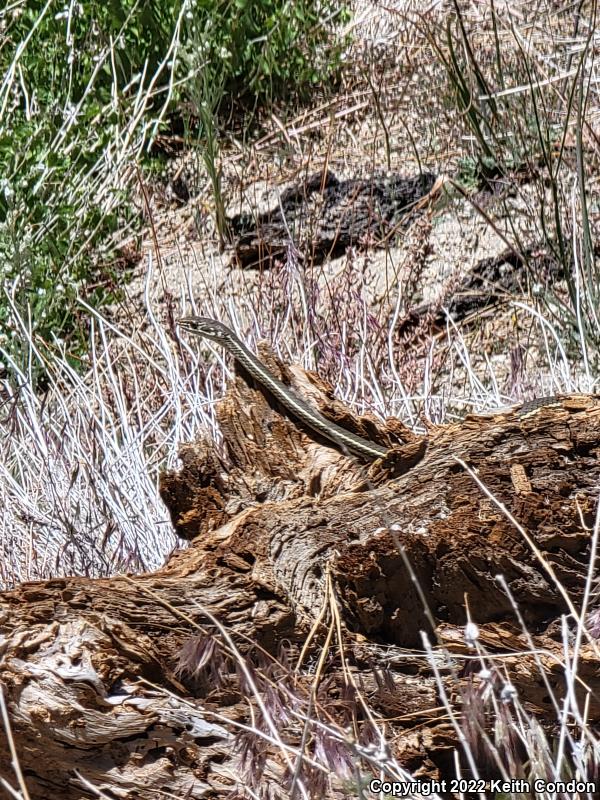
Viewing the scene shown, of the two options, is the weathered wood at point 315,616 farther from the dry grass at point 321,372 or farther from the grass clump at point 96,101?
the grass clump at point 96,101

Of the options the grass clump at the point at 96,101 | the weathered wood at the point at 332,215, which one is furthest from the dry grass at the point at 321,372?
the grass clump at the point at 96,101

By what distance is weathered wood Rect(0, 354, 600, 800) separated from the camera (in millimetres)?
2225

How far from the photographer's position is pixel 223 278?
20.7 ft

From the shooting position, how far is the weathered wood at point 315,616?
7.30 ft

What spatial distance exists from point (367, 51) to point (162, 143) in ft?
5.99

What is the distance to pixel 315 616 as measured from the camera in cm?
250

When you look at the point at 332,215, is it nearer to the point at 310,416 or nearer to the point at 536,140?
the point at 536,140

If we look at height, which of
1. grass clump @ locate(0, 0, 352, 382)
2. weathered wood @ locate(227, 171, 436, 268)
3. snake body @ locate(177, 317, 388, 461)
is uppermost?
grass clump @ locate(0, 0, 352, 382)

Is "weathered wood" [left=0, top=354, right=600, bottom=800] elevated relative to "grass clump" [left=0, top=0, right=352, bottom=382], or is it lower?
lower

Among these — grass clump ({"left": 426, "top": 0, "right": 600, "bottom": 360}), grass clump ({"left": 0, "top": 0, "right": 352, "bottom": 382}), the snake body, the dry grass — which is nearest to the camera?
the dry grass

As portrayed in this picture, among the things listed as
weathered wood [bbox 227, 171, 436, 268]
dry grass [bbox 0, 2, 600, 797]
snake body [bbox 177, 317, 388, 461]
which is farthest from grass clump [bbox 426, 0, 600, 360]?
snake body [bbox 177, 317, 388, 461]

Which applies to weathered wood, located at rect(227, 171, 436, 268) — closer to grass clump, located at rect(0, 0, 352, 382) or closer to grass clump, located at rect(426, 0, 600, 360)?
grass clump, located at rect(426, 0, 600, 360)

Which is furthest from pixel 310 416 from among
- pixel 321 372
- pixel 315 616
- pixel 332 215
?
pixel 332 215

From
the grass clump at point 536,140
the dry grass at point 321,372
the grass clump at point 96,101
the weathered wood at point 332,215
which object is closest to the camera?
the dry grass at point 321,372
